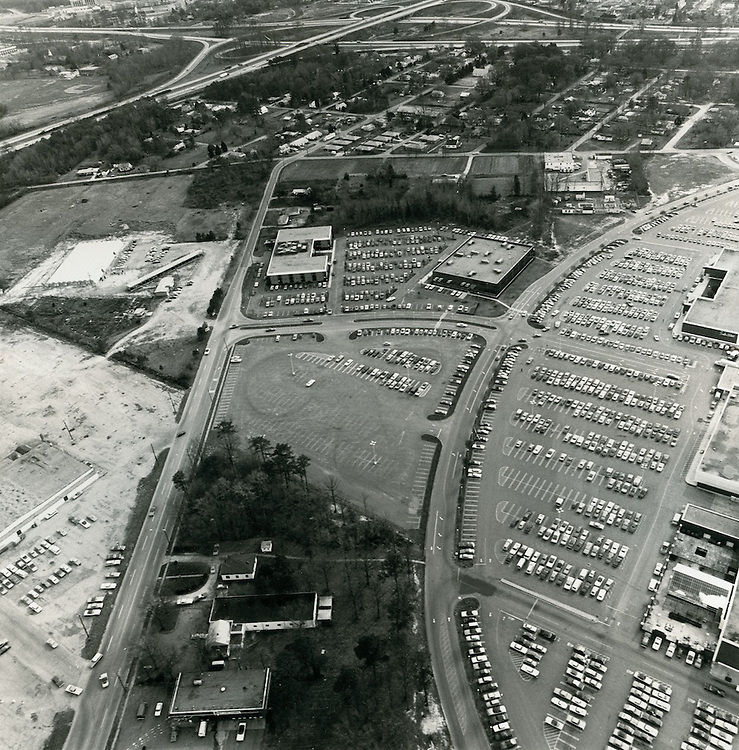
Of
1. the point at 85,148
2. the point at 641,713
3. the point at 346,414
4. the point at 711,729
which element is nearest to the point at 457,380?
the point at 346,414

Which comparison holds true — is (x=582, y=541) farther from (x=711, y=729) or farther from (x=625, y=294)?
(x=625, y=294)

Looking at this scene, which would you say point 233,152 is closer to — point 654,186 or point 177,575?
point 654,186

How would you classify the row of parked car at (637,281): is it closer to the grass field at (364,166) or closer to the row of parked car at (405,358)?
the row of parked car at (405,358)

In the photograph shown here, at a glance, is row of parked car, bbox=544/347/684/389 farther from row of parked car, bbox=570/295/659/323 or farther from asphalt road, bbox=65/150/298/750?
asphalt road, bbox=65/150/298/750

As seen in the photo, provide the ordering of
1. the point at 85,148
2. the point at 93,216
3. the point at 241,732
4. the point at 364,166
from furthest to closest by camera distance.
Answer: the point at 85,148, the point at 364,166, the point at 93,216, the point at 241,732

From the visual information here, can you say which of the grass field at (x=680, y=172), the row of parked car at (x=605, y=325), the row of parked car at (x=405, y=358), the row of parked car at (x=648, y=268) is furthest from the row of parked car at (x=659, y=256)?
the row of parked car at (x=405, y=358)

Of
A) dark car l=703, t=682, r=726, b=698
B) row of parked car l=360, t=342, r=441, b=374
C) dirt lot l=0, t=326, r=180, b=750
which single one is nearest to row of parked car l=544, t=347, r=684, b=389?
row of parked car l=360, t=342, r=441, b=374

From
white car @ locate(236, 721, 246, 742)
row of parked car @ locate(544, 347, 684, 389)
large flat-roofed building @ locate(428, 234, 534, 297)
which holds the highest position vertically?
large flat-roofed building @ locate(428, 234, 534, 297)
